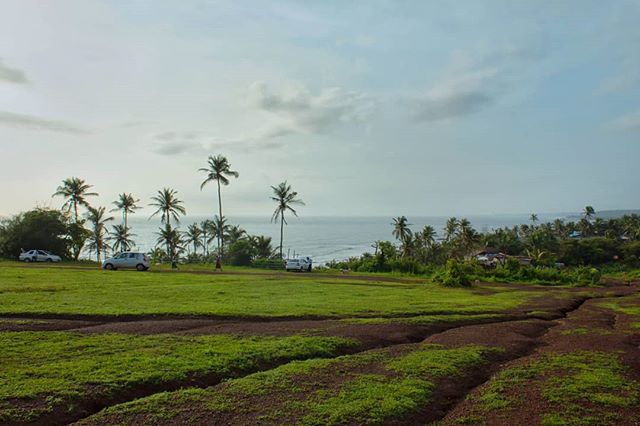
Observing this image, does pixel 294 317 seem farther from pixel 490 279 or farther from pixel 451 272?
pixel 490 279

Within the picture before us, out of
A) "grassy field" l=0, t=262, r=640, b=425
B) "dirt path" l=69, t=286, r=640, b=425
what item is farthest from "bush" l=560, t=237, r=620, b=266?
"dirt path" l=69, t=286, r=640, b=425

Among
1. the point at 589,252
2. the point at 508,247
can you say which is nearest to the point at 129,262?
the point at 589,252

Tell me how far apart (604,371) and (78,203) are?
6443cm

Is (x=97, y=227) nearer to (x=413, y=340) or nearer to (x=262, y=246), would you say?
(x=262, y=246)

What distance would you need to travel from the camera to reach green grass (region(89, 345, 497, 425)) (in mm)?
6992

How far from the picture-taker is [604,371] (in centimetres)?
987

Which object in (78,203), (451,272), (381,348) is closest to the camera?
(381,348)

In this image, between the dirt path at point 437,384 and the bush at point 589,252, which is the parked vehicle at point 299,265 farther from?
the bush at point 589,252

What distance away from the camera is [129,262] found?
3544 centimetres

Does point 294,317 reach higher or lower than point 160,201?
lower

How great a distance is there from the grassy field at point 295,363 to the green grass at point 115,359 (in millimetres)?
37

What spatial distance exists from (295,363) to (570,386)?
5542mm

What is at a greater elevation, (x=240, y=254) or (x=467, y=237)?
(x=467, y=237)

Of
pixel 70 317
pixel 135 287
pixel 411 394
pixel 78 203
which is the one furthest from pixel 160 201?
pixel 411 394
